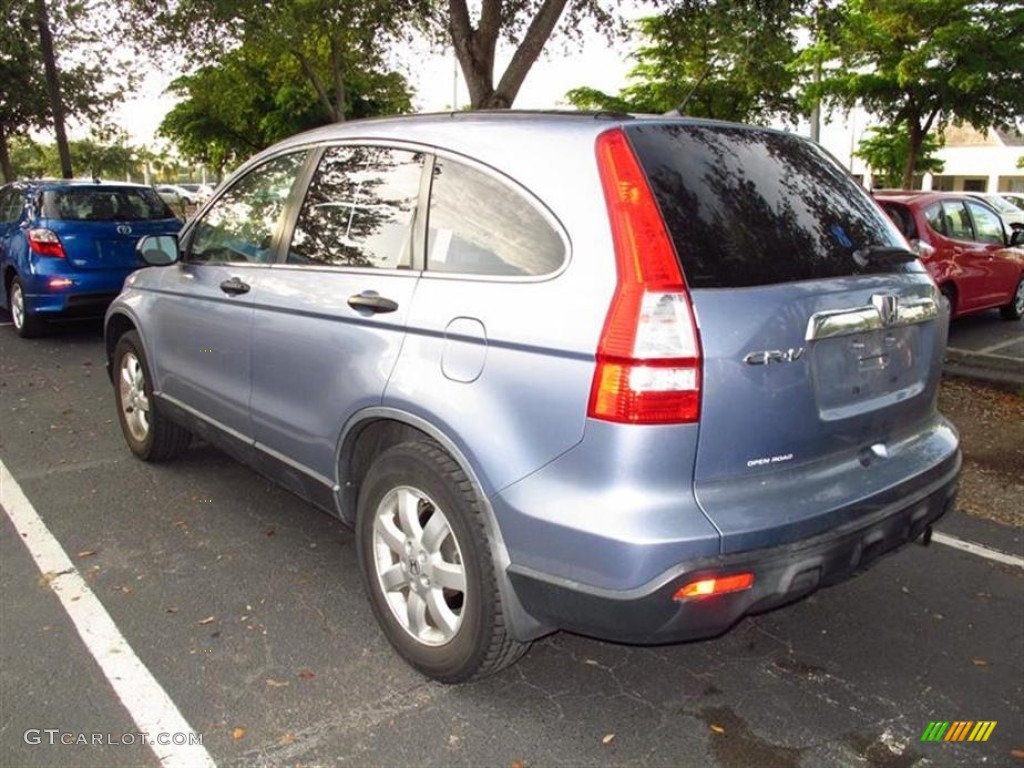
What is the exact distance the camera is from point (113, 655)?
3055mm

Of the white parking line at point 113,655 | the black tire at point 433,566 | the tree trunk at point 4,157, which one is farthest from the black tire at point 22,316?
the tree trunk at point 4,157

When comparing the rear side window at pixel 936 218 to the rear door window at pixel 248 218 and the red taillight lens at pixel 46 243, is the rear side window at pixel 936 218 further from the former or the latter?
the red taillight lens at pixel 46 243

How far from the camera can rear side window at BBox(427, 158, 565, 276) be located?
2.48 metres

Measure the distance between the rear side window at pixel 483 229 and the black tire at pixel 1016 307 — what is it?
10.0 m

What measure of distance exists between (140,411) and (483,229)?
126 inches

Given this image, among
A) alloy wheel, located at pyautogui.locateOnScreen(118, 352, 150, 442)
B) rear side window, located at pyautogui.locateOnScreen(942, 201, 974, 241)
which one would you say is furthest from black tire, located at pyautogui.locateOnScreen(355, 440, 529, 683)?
rear side window, located at pyautogui.locateOnScreen(942, 201, 974, 241)

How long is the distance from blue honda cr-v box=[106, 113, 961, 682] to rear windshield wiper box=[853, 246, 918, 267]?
0.05 ft

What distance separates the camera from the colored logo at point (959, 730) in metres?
2.63

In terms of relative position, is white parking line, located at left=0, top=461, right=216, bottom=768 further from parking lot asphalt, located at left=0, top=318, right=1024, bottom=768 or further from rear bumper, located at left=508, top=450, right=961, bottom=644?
rear bumper, located at left=508, top=450, right=961, bottom=644

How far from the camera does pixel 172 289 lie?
4.35 meters

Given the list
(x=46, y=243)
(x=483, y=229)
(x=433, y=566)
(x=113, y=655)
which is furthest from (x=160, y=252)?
(x=46, y=243)

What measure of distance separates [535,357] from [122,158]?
4581cm

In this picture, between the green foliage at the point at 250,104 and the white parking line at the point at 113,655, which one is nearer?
the white parking line at the point at 113,655

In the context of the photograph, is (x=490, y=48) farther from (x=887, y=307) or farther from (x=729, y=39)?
(x=887, y=307)
